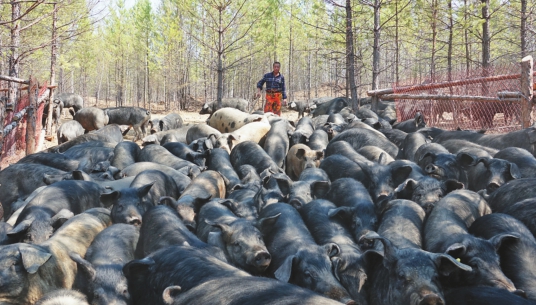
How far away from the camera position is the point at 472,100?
452 inches

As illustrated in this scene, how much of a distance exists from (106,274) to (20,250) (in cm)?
74

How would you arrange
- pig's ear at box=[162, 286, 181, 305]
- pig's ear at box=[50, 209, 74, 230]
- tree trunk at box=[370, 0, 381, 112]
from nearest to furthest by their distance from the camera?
1. pig's ear at box=[162, 286, 181, 305]
2. pig's ear at box=[50, 209, 74, 230]
3. tree trunk at box=[370, 0, 381, 112]

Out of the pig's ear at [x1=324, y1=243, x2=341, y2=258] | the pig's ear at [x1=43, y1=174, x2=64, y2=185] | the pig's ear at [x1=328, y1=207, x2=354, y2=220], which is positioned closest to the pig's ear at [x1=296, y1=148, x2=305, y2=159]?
the pig's ear at [x1=328, y1=207, x2=354, y2=220]

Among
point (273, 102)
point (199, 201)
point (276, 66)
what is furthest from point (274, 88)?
point (199, 201)

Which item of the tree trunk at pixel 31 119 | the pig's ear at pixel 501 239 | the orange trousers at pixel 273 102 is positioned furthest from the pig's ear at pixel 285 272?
the orange trousers at pixel 273 102

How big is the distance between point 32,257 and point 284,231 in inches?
89.1

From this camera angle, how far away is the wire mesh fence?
10.4m

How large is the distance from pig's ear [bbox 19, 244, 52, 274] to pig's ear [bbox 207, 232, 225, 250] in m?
1.41

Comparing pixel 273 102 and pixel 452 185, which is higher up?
pixel 273 102

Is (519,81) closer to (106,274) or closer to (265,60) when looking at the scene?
(106,274)

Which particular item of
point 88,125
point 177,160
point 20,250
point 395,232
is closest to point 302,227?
point 395,232

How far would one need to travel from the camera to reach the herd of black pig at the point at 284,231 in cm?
352

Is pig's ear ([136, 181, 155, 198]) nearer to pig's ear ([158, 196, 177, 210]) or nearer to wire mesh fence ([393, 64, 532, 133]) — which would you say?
pig's ear ([158, 196, 177, 210])

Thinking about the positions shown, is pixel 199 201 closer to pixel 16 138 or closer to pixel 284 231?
pixel 284 231
